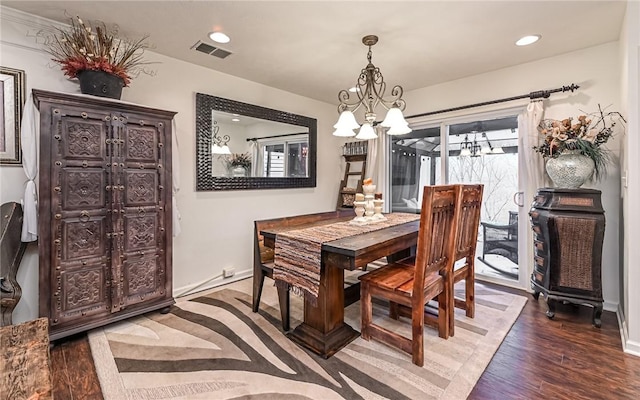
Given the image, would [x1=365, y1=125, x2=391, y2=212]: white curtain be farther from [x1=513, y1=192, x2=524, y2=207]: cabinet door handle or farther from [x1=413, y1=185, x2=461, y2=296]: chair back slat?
[x1=413, y1=185, x2=461, y2=296]: chair back slat

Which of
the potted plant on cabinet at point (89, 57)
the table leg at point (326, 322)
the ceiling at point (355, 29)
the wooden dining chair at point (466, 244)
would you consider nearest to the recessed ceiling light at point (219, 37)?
the ceiling at point (355, 29)

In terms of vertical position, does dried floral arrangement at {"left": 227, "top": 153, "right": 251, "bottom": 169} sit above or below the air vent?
below

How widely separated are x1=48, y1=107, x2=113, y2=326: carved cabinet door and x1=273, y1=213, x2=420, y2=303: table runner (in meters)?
1.37

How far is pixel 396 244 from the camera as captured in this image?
85.7 inches

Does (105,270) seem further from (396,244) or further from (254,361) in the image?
(396,244)

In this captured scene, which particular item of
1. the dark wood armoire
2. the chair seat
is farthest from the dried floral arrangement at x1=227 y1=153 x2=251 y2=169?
the chair seat

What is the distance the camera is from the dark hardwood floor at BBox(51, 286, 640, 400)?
169 centimetres

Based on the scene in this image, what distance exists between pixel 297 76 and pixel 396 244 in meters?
2.43

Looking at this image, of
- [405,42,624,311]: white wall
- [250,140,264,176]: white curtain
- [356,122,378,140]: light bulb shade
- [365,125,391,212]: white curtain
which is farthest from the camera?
[365,125,391,212]: white curtain

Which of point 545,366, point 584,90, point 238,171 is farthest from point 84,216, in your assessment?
point 584,90

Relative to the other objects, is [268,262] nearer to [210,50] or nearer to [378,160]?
[210,50]

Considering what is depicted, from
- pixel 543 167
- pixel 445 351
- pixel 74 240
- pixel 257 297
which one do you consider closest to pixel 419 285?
Result: pixel 445 351

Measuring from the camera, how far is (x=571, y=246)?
2541mm

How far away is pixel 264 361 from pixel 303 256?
2.41 feet
